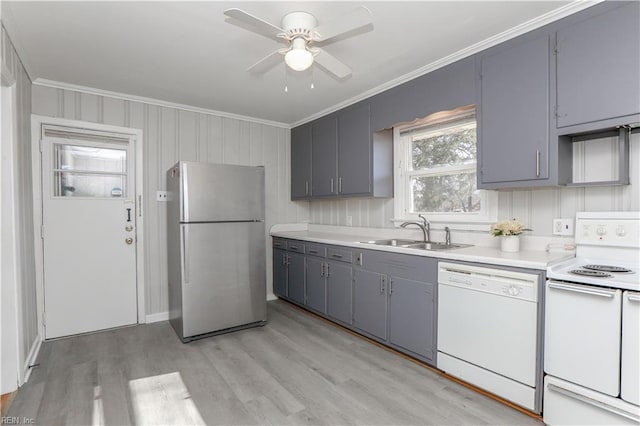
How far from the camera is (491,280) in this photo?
2.06 meters

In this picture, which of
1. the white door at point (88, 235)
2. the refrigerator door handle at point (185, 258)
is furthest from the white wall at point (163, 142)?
the refrigerator door handle at point (185, 258)

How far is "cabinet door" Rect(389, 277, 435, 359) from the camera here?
2.44m

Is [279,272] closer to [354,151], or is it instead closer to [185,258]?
[185,258]

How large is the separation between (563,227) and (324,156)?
250cm

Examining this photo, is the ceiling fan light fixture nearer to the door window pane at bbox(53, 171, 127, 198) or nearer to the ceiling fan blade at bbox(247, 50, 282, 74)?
the ceiling fan blade at bbox(247, 50, 282, 74)

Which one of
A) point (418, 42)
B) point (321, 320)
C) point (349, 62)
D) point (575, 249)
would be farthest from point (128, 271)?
point (575, 249)

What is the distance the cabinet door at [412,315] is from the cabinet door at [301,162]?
6.52 ft

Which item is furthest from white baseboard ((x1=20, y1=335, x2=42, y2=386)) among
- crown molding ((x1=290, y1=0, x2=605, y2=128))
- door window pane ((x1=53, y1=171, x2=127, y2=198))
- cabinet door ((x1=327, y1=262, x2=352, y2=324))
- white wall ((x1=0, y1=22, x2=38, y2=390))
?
crown molding ((x1=290, y1=0, x2=605, y2=128))

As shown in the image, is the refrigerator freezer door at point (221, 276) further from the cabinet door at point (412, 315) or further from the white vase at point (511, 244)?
the white vase at point (511, 244)

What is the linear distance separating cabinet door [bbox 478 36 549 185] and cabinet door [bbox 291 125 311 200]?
2288mm

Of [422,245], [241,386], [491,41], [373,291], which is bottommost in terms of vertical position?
[241,386]

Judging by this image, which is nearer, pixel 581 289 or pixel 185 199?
pixel 581 289

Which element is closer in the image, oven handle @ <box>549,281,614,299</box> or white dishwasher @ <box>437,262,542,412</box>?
oven handle @ <box>549,281,614,299</box>

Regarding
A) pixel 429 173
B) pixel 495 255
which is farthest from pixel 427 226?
pixel 495 255
